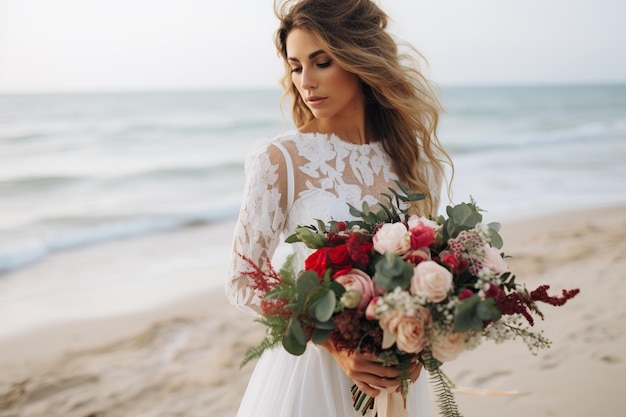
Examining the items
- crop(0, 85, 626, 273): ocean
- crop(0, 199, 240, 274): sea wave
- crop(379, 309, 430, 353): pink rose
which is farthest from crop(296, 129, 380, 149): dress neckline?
crop(0, 199, 240, 274): sea wave

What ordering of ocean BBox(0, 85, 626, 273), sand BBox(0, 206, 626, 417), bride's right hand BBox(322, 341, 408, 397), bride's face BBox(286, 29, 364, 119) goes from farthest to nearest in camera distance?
1. ocean BBox(0, 85, 626, 273)
2. sand BBox(0, 206, 626, 417)
3. bride's face BBox(286, 29, 364, 119)
4. bride's right hand BBox(322, 341, 408, 397)

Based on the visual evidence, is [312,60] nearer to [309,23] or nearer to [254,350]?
[309,23]

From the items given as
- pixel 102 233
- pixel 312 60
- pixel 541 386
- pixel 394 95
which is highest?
pixel 312 60

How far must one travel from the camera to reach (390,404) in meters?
2.04

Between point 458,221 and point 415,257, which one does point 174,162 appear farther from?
point 415,257

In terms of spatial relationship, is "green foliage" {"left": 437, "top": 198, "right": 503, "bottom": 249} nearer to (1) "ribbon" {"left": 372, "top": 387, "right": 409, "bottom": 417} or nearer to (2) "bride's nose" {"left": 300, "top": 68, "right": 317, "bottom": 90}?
(1) "ribbon" {"left": 372, "top": 387, "right": 409, "bottom": 417}

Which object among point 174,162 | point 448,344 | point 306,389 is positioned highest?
point 174,162

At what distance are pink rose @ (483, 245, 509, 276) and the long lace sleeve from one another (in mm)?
852

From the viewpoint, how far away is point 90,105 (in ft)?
83.6

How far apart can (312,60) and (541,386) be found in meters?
3.07

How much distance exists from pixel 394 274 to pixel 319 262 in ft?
0.85

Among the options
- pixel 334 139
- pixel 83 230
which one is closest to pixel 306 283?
pixel 334 139

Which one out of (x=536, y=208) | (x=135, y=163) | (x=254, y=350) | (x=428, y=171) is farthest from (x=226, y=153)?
(x=254, y=350)

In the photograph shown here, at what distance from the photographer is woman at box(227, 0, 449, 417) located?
230cm
